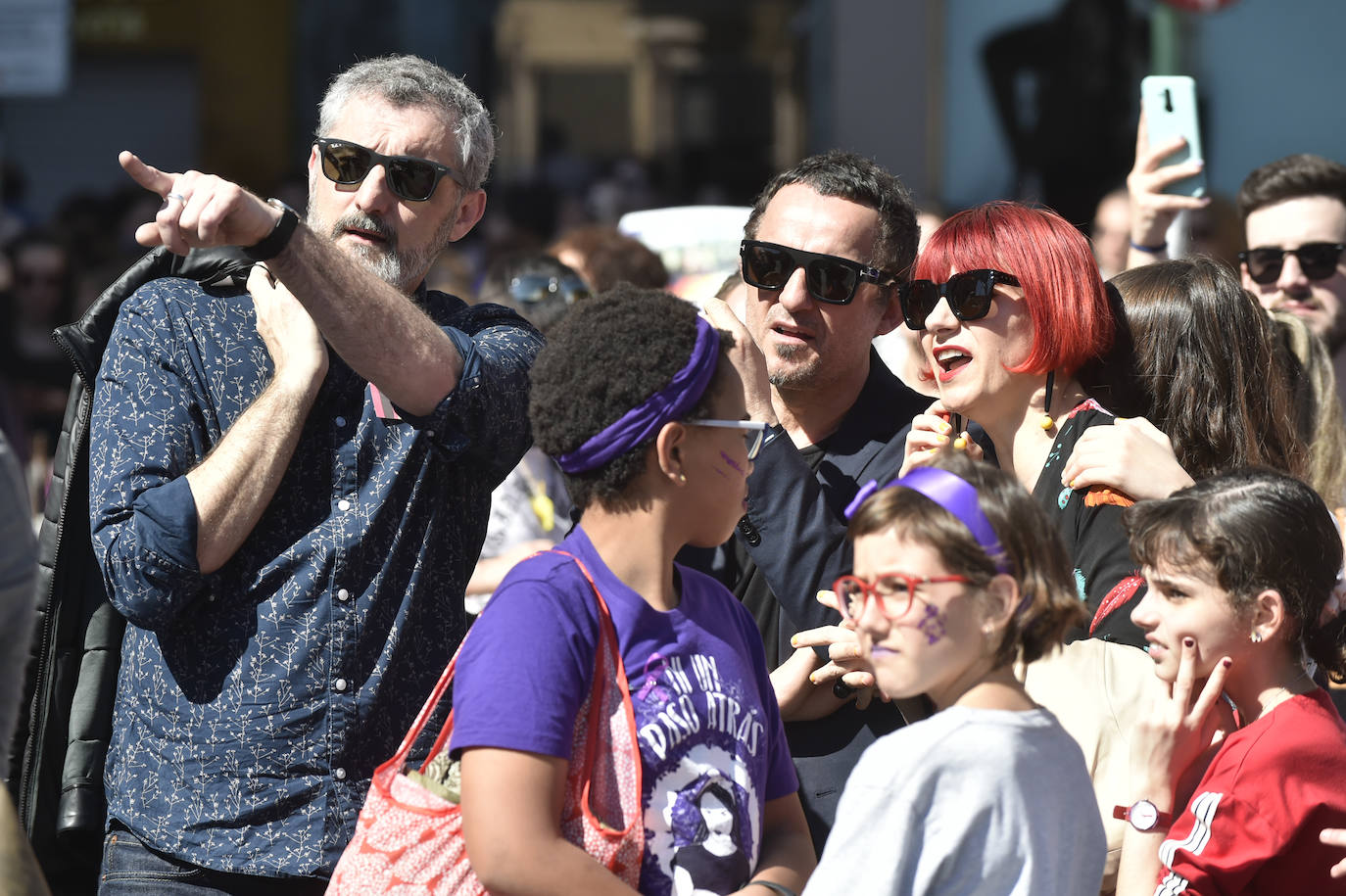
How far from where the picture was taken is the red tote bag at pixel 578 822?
2.18 m

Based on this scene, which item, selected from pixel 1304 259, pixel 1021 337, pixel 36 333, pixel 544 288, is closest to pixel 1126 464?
pixel 1021 337

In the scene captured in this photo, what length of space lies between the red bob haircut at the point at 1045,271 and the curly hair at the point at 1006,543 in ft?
2.87

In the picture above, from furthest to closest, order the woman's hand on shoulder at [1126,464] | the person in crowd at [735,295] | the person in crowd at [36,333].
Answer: the person in crowd at [36,333], the person in crowd at [735,295], the woman's hand on shoulder at [1126,464]

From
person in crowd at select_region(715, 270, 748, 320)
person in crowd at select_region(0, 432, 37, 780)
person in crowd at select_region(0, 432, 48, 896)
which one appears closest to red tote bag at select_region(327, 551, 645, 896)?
person in crowd at select_region(0, 432, 48, 896)

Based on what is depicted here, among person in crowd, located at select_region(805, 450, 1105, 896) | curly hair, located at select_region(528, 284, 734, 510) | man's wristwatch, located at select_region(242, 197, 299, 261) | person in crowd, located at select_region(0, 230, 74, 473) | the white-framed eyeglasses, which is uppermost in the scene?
man's wristwatch, located at select_region(242, 197, 299, 261)

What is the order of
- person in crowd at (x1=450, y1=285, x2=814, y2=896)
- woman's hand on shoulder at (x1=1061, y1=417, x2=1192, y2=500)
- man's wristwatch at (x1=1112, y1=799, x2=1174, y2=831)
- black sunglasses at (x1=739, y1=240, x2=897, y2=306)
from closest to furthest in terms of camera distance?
person in crowd at (x1=450, y1=285, x2=814, y2=896) < man's wristwatch at (x1=1112, y1=799, x2=1174, y2=831) < woman's hand on shoulder at (x1=1061, y1=417, x2=1192, y2=500) < black sunglasses at (x1=739, y1=240, x2=897, y2=306)

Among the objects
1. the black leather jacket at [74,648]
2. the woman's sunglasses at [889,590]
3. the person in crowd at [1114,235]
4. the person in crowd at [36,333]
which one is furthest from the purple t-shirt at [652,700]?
the person in crowd at [36,333]

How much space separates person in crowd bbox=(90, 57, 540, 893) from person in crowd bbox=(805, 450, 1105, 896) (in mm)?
880

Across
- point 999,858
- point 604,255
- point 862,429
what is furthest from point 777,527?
point 604,255

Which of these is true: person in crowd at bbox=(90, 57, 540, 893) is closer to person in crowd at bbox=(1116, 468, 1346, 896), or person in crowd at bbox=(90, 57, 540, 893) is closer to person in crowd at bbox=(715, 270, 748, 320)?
person in crowd at bbox=(1116, 468, 1346, 896)

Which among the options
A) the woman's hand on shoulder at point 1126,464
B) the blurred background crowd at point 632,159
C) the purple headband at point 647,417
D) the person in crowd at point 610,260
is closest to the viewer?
the purple headband at point 647,417

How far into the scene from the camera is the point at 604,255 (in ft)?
19.2

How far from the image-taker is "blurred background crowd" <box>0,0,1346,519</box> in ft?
26.0

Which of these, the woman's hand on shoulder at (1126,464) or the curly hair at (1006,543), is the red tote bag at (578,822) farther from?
the woman's hand on shoulder at (1126,464)
